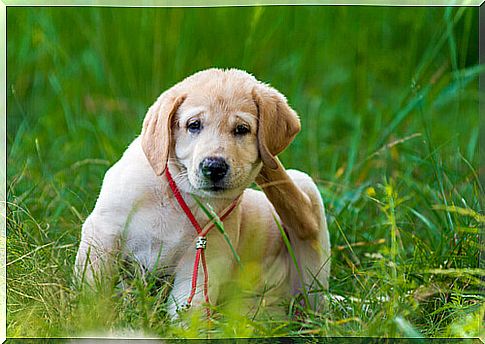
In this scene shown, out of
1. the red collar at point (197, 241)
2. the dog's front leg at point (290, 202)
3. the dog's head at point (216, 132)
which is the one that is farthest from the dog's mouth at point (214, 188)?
the dog's front leg at point (290, 202)

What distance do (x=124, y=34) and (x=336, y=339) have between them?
1574mm

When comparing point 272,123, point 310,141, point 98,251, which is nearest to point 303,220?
point 272,123

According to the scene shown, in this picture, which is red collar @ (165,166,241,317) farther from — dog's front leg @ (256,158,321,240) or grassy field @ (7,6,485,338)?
dog's front leg @ (256,158,321,240)

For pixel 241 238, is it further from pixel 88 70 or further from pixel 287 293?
pixel 88 70

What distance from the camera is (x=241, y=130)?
2.44 m

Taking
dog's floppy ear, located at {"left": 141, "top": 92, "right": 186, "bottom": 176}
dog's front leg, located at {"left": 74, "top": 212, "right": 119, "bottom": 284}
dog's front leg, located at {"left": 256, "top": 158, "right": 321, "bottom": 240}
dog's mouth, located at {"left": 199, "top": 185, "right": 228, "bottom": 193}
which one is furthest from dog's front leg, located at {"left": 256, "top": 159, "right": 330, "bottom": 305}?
dog's front leg, located at {"left": 74, "top": 212, "right": 119, "bottom": 284}

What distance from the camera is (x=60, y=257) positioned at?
2641 mm

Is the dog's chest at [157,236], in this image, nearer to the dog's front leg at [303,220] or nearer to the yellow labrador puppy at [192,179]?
the yellow labrador puppy at [192,179]

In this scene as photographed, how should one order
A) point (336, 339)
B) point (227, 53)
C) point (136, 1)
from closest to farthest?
point (336, 339), point (136, 1), point (227, 53)

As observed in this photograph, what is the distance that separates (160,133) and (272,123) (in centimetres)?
31

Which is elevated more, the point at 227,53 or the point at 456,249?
the point at 227,53

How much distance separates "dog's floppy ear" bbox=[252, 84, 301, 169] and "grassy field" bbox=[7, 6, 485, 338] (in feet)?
0.97

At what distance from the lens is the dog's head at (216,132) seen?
2.38 m

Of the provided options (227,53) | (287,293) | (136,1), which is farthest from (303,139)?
(136,1)
